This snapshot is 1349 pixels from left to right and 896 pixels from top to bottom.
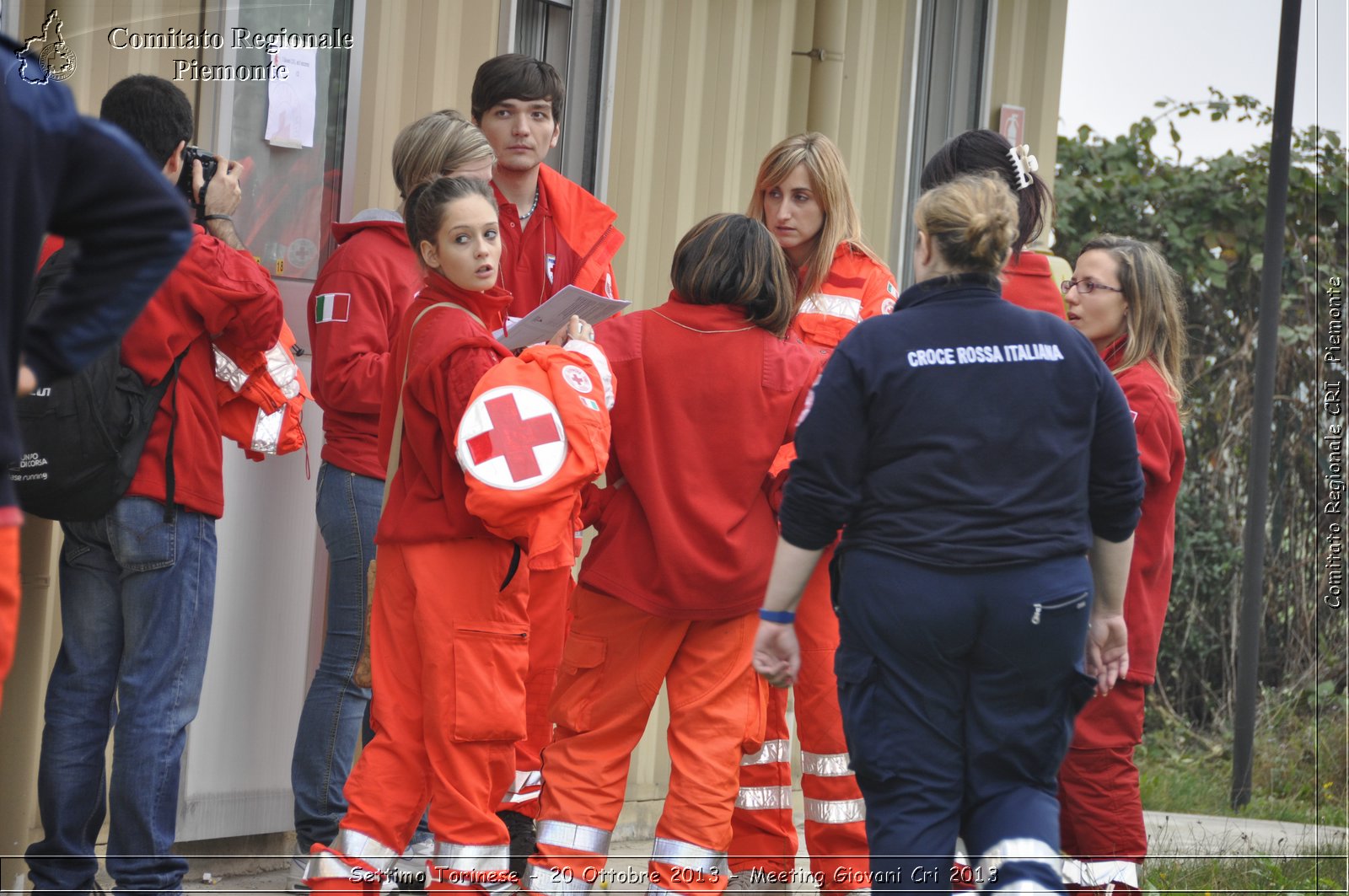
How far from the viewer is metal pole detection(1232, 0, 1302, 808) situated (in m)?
7.65

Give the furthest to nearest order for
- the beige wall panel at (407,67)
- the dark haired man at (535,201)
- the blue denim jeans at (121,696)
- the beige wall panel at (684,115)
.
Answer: the beige wall panel at (684,115) < the beige wall panel at (407,67) < the dark haired man at (535,201) < the blue denim jeans at (121,696)

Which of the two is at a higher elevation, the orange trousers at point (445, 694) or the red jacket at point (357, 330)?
the red jacket at point (357, 330)

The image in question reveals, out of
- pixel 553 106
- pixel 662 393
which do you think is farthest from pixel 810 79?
pixel 662 393

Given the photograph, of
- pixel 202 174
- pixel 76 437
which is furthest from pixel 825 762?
pixel 202 174

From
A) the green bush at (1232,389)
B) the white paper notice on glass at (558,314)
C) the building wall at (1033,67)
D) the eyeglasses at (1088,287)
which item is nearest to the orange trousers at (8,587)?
the white paper notice on glass at (558,314)

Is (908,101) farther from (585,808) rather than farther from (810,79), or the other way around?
(585,808)

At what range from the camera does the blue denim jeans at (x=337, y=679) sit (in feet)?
14.9

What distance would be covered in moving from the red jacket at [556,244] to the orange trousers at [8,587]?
272 cm

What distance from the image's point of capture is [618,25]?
19.2 ft

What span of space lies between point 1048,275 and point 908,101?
3.21 metres

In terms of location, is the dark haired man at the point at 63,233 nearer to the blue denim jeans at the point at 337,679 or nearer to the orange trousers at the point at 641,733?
the orange trousers at the point at 641,733

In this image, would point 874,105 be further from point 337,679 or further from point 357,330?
point 337,679

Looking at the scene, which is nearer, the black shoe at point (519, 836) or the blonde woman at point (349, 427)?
the blonde woman at point (349, 427)

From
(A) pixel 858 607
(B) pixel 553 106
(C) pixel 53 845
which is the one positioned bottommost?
(C) pixel 53 845
